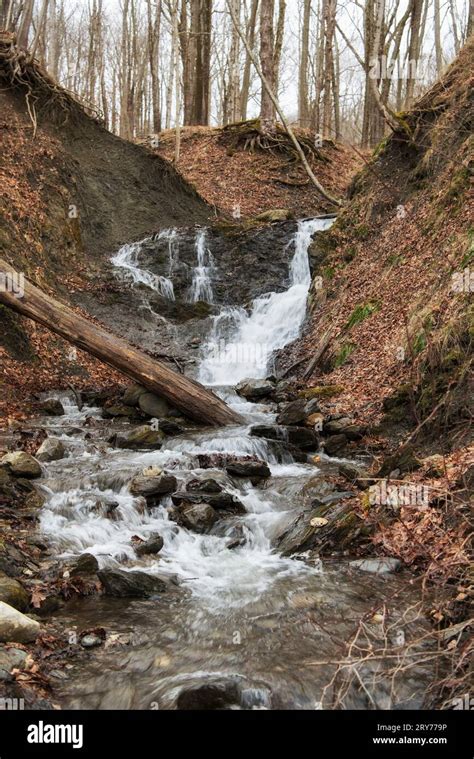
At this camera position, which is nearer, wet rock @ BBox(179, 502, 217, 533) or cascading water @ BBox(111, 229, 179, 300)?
wet rock @ BBox(179, 502, 217, 533)

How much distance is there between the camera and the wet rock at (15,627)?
4.20 meters

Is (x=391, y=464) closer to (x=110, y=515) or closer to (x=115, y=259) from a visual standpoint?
(x=110, y=515)

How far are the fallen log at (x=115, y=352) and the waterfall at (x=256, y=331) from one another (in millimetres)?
3352

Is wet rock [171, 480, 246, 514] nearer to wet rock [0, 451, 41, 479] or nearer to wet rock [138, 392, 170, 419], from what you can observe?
wet rock [0, 451, 41, 479]

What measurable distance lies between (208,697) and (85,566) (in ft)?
7.08

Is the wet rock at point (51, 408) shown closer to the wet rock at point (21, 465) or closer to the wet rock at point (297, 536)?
the wet rock at point (21, 465)

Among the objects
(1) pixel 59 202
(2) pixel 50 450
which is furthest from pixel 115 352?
(1) pixel 59 202

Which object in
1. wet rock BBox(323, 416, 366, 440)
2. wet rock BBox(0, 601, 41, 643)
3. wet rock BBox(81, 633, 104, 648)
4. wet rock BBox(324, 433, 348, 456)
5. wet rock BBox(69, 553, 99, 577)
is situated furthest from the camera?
wet rock BBox(323, 416, 366, 440)

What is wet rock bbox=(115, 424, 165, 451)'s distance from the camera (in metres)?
9.12

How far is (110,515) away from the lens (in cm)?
676

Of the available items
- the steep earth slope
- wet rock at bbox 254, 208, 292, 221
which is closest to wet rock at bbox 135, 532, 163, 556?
the steep earth slope

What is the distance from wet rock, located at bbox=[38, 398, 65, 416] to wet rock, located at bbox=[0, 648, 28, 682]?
263 inches

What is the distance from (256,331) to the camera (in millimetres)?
15180
